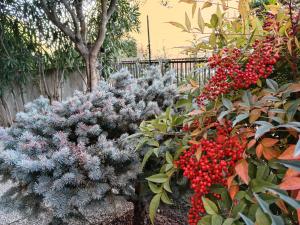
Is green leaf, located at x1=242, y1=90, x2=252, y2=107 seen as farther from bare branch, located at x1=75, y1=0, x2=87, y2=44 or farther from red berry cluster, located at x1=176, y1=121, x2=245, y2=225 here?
bare branch, located at x1=75, y1=0, x2=87, y2=44

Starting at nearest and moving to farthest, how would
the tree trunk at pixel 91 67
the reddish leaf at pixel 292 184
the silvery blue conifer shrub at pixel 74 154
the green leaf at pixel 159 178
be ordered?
the reddish leaf at pixel 292 184, the green leaf at pixel 159 178, the silvery blue conifer shrub at pixel 74 154, the tree trunk at pixel 91 67

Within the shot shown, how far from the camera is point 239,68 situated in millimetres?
788

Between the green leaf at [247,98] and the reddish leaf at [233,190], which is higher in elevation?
the green leaf at [247,98]

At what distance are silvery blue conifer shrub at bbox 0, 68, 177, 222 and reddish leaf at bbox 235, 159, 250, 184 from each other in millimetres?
667

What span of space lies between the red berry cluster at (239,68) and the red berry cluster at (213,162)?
0.35ft

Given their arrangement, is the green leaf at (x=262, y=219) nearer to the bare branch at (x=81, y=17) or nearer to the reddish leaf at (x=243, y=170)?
the reddish leaf at (x=243, y=170)

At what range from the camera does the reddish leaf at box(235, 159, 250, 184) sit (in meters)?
0.65

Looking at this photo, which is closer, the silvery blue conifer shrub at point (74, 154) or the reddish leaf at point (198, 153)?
the reddish leaf at point (198, 153)

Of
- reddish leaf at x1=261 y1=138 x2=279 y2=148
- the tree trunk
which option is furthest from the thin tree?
reddish leaf at x1=261 y1=138 x2=279 y2=148

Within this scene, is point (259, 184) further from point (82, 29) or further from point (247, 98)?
point (82, 29)

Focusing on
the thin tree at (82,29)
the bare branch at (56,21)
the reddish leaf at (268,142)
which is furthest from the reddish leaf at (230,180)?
the bare branch at (56,21)

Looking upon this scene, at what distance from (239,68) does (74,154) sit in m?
0.77

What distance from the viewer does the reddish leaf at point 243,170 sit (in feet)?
2.15


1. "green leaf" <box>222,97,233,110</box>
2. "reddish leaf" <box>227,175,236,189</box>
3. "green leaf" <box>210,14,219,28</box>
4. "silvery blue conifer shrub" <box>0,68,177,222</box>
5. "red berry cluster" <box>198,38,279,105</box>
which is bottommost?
"silvery blue conifer shrub" <box>0,68,177,222</box>
